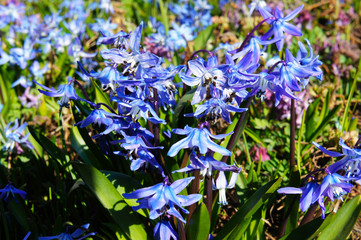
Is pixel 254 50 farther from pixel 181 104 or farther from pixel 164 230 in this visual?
pixel 164 230

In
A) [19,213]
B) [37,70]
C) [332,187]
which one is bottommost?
[332,187]

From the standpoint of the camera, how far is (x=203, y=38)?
3783mm

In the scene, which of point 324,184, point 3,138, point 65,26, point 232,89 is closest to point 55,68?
point 65,26

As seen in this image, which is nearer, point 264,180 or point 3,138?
point 264,180

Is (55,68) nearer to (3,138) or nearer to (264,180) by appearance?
(3,138)

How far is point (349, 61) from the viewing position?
3990mm

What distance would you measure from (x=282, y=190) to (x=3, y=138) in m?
2.07

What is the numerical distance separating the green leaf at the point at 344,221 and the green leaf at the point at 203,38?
2583 mm

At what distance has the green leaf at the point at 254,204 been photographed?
160 centimetres

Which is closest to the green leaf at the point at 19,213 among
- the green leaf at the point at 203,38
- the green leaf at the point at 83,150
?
the green leaf at the point at 83,150

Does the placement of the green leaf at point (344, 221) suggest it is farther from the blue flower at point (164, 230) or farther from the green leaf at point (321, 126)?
the green leaf at point (321, 126)

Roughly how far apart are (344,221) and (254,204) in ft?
1.21

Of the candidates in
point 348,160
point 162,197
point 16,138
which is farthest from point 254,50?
point 16,138

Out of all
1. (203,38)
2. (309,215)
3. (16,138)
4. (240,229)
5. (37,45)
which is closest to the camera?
(240,229)
